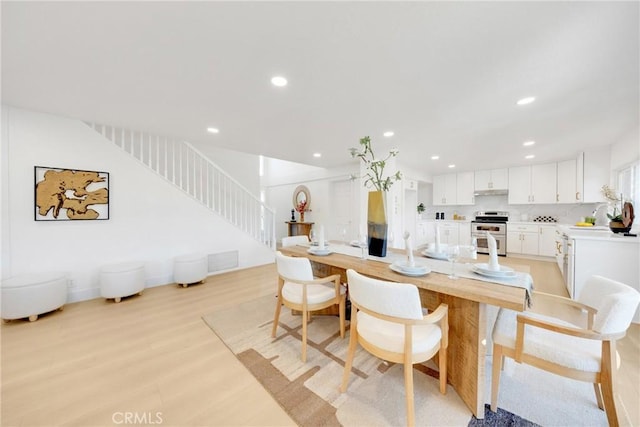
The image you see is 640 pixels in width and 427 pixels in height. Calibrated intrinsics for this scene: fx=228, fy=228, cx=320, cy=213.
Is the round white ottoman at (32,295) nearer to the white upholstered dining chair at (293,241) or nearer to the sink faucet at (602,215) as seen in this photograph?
the white upholstered dining chair at (293,241)

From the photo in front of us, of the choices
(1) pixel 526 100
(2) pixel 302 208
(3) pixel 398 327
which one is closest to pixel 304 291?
(3) pixel 398 327

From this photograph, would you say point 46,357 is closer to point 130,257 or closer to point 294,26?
point 130,257

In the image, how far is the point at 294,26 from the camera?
1.45 m

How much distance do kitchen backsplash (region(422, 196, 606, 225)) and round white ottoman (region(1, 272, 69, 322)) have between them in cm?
801

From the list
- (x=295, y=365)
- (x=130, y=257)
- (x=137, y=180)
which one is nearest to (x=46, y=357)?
(x=130, y=257)

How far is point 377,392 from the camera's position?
156 centimetres

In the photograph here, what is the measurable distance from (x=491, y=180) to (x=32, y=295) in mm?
8651

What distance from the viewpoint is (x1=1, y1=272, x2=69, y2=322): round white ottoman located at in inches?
93.3

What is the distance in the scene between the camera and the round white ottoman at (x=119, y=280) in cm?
294

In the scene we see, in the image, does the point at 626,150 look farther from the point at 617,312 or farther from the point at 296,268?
the point at 296,268

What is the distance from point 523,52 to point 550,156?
4526 millimetres

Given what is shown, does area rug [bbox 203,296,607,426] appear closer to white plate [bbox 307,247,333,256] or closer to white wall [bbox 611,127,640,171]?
white plate [bbox 307,247,333,256]

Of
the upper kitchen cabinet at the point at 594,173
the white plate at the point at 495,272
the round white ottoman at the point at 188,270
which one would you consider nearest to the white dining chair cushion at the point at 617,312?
the white plate at the point at 495,272

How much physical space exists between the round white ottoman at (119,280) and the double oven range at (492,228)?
6.93 m
